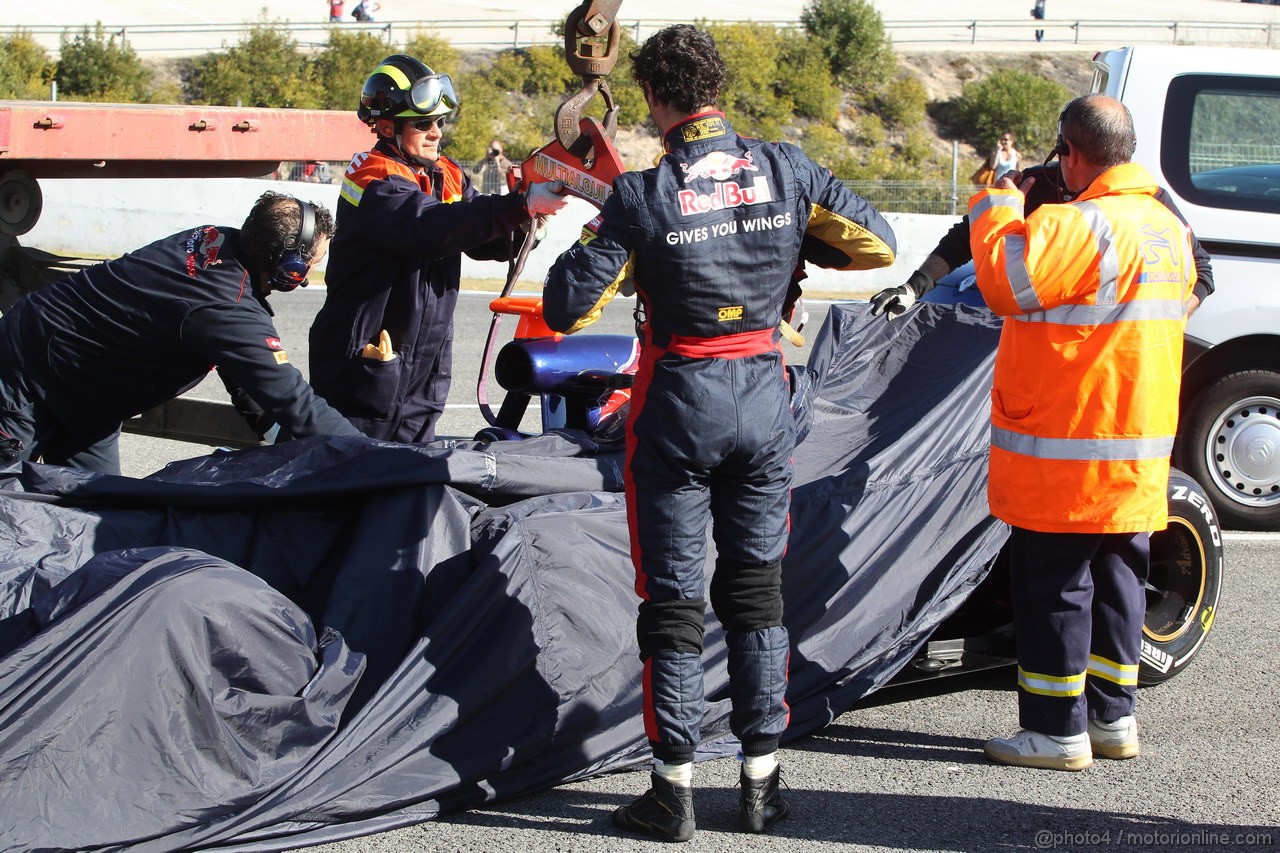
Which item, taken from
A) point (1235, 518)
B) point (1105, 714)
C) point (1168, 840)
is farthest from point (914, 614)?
point (1235, 518)

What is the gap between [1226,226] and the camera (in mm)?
6152

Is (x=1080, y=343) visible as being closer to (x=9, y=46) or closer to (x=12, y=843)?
(x=12, y=843)

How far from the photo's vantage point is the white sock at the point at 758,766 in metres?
3.48

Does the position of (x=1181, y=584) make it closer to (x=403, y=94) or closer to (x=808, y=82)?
(x=403, y=94)

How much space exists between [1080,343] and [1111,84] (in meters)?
3.12

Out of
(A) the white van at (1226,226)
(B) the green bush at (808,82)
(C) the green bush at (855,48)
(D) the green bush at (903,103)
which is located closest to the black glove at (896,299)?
(A) the white van at (1226,226)

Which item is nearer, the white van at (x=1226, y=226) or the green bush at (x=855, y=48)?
the white van at (x=1226, y=226)

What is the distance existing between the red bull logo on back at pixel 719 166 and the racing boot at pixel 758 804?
1491mm

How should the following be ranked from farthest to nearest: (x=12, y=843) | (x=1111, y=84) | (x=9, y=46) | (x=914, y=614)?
(x=9, y=46) < (x=1111, y=84) < (x=914, y=614) < (x=12, y=843)

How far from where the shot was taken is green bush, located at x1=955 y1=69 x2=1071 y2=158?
134ft

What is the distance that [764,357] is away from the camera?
3434 millimetres

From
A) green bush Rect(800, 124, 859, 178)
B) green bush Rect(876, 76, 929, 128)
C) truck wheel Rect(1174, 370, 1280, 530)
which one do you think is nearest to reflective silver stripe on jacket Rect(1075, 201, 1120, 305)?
truck wheel Rect(1174, 370, 1280, 530)

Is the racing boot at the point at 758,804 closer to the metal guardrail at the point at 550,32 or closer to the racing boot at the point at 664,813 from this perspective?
the racing boot at the point at 664,813

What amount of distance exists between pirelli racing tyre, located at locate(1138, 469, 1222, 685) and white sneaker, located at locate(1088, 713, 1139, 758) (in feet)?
1.63
